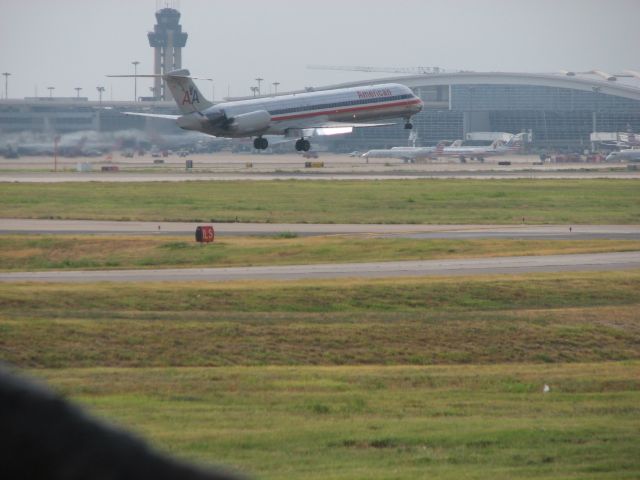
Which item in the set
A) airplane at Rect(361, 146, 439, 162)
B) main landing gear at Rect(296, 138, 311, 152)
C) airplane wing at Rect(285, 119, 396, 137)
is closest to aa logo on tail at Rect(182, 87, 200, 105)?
airplane wing at Rect(285, 119, 396, 137)

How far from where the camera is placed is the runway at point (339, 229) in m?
51.2

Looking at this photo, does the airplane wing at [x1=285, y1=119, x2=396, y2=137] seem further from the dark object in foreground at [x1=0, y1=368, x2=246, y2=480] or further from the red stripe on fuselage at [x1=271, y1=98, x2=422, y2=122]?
the dark object in foreground at [x1=0, y1=368, x2=246, y2=480]

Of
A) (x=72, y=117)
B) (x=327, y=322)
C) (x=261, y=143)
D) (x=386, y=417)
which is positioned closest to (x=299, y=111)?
(x=261, y=143)

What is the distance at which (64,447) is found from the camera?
2.16 m

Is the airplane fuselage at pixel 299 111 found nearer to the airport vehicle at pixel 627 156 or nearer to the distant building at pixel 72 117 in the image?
the distant building at pixel 72 117

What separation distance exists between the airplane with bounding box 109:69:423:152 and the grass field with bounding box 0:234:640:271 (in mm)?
49717

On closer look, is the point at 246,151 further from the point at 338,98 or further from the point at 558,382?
the point at 558,382

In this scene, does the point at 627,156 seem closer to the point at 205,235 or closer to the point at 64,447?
the point at 205,235

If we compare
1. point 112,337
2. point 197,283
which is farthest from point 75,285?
point 112,337

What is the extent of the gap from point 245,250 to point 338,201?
26.6 meters

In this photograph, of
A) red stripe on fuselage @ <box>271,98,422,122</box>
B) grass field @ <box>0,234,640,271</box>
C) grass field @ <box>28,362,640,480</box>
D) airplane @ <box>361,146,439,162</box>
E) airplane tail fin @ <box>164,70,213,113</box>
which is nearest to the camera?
grass field @ <box>28,362,640,480</box>

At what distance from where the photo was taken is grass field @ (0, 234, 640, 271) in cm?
4391

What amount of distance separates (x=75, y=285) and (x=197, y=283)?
3654 millimetres

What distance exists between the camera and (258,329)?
28.8m
